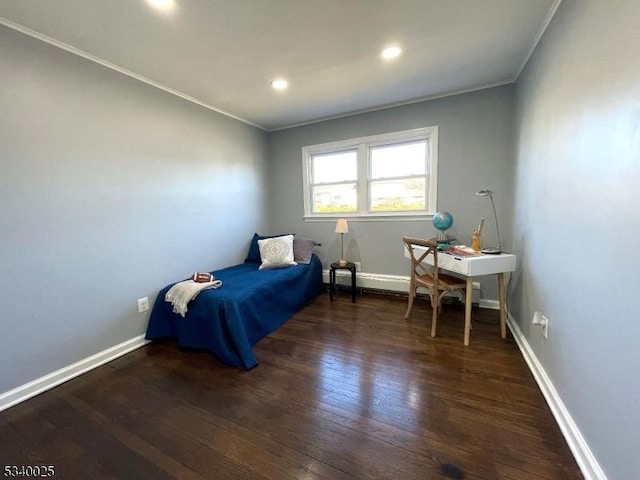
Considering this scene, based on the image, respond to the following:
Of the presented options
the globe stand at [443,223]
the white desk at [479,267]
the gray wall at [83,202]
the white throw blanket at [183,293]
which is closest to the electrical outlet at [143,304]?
the gray wall at [83,202]

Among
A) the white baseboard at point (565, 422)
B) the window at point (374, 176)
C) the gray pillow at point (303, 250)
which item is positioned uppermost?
the window at point (374, 176)

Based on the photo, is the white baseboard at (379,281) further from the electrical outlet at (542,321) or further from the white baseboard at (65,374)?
the white baseboard at (65,374)

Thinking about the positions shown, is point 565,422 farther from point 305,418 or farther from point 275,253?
point 275,253

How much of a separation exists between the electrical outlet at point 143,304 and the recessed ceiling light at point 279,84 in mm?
2422

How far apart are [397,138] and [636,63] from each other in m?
2.47

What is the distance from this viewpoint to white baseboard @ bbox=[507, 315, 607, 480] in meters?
1.13

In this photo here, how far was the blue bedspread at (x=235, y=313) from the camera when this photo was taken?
211 cm

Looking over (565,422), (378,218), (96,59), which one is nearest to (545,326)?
(565,422)

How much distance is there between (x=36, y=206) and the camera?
179 centimetres

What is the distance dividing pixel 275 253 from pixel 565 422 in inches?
108

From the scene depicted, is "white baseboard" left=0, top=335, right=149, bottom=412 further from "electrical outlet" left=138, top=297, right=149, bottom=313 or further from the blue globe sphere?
the blue globe sphere

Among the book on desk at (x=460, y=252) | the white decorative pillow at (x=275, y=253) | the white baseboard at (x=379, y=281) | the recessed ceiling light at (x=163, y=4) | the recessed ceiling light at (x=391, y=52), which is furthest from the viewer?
the white baseboard at (x=379, y=281)

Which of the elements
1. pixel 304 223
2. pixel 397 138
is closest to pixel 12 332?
pixel 304 223

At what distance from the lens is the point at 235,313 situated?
213 cm
